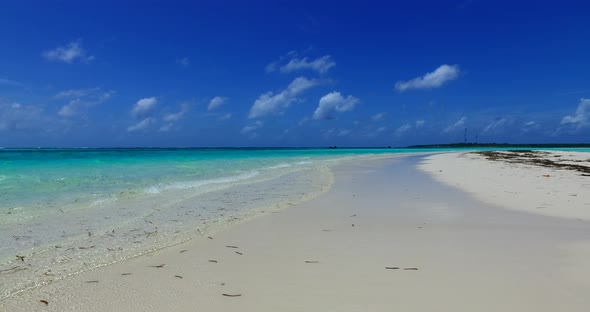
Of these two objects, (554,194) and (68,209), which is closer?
(68,209)

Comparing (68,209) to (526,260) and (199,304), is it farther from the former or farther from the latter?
(526,260)

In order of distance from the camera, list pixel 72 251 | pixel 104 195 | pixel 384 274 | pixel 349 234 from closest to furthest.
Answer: pixel 384 274 → pixel 72 251 → pixel 349 234 → pixel 104 195

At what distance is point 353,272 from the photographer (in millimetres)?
3641

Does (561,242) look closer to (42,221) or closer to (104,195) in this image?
(42,221)

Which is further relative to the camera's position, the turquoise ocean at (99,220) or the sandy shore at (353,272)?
the turquoise ocean at (99,220)

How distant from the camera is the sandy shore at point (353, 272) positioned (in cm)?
293

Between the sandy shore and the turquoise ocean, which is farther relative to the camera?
the turquoise ocean

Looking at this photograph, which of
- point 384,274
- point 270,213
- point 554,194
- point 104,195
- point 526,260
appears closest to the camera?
point 384,274

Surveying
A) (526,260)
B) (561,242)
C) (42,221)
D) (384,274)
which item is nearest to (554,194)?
(561,242)

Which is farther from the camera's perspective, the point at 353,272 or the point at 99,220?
the point at 99,220

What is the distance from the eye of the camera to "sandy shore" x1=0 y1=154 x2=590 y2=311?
2.93 metres

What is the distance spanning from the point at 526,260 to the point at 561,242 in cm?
121

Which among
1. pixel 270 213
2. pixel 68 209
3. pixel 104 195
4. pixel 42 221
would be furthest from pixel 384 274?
pixel 104 195

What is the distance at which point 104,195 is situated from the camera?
9859 mm
